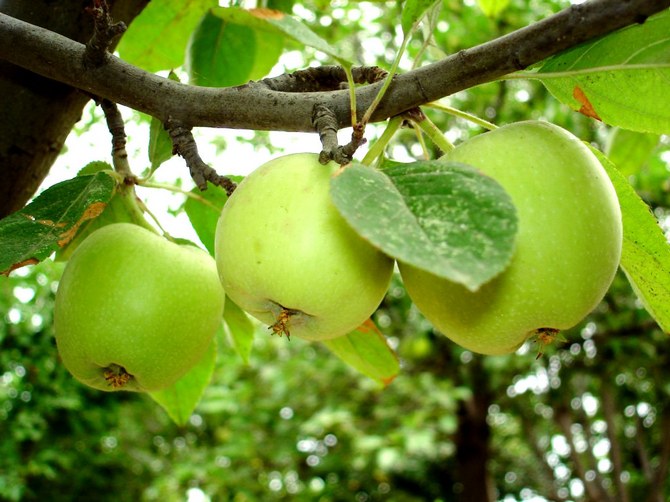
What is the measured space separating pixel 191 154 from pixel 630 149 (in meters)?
0.92

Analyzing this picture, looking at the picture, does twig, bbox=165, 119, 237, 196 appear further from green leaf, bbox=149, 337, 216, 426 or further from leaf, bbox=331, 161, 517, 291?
green leaf, bbox=149, 337, 216, 426

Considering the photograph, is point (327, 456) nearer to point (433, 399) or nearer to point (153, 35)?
point (433, 399)

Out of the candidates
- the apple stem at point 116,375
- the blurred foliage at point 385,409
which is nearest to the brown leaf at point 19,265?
the apple stem at point 116,375

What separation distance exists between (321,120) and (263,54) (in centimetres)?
54

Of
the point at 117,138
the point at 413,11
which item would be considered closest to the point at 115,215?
the point at 117,138

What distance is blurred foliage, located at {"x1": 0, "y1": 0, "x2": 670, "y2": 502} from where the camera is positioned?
266 cm

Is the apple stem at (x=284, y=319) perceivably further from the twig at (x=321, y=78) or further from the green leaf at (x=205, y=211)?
the green leaf at (x=205, y=211)

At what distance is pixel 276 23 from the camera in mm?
455

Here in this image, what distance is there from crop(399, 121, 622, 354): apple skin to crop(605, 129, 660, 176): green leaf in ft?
2.51

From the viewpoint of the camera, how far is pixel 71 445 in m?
3.21

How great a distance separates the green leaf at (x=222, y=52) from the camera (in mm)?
963

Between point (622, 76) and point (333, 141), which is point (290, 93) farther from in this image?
point (622, 76)

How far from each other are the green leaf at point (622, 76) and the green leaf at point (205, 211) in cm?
44

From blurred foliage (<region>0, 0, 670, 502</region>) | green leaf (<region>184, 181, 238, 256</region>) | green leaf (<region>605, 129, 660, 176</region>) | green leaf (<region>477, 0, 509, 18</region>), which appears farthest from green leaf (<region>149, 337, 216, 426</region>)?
blurred foliage (<region>0, 0, 670, 502</region>)
